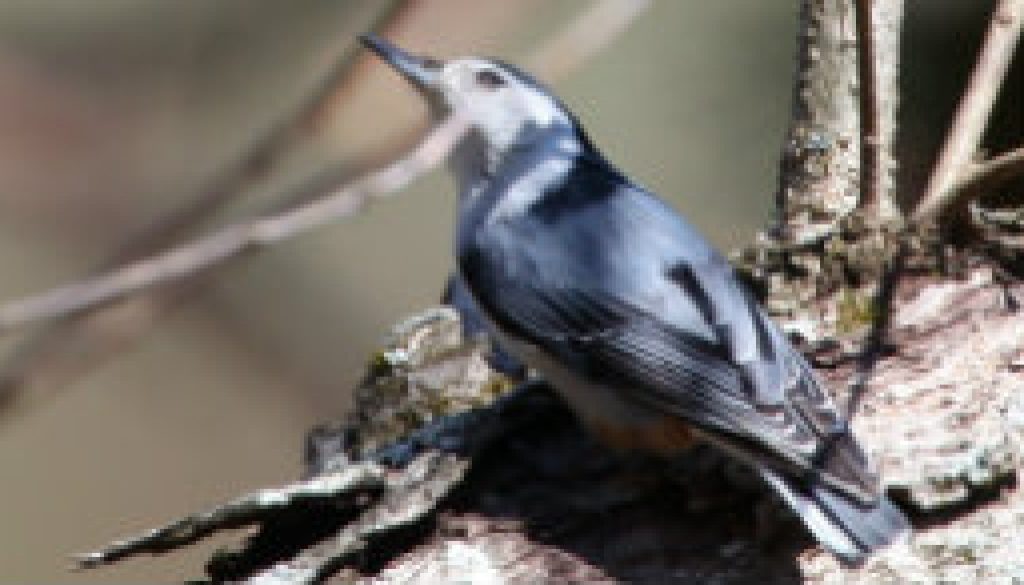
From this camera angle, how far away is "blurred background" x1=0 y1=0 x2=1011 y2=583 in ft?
3.00

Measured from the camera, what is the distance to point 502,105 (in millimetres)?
2730

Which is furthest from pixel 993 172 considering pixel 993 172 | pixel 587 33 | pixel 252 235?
pixel 252 235

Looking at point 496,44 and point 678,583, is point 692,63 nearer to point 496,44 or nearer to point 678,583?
point 678,583

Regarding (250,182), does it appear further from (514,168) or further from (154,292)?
(514,168)

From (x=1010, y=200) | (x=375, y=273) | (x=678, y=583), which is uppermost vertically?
(x=375, y=273)

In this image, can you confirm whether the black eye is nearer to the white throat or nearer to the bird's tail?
the white throat

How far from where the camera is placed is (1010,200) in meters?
2.53

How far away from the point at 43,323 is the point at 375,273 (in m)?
2.44

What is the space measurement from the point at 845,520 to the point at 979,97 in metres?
0.68

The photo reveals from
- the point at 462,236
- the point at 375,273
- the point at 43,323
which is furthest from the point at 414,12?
the point at 375,273

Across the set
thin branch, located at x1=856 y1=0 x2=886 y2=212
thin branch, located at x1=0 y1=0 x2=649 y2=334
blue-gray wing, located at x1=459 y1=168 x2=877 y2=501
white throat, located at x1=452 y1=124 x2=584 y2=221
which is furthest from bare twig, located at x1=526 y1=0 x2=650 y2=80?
white throat, located at x1=452 y1=124 x2=584 y2=221

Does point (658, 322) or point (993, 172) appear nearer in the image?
point (993, 172)

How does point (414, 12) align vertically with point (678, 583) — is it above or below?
above

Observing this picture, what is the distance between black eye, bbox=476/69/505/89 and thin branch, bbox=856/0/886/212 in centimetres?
63
